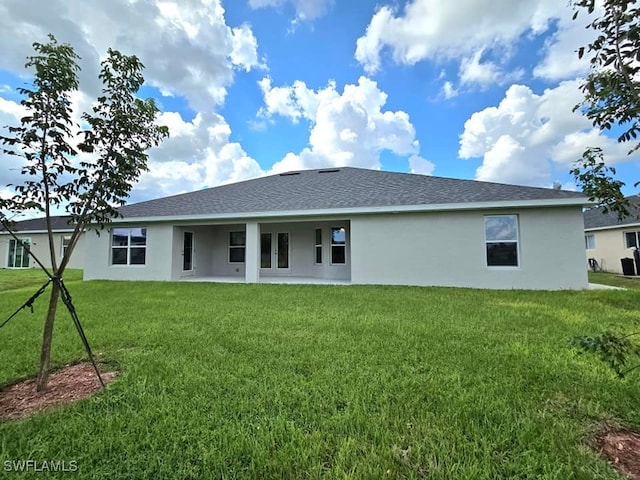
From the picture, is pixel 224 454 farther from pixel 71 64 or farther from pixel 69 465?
pixel 71 64

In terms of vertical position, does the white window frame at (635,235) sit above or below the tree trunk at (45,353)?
above

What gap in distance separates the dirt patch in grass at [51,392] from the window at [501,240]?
1045cm

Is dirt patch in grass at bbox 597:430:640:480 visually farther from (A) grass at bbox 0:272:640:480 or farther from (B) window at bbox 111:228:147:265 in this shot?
(B) window at bbox 111:228:147:265

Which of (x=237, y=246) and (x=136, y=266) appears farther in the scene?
(x=237, y=246)

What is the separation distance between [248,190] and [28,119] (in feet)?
40.9

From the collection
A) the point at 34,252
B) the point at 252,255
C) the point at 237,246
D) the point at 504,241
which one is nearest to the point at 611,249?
the point at 504,241

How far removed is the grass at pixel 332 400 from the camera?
6.83 feet

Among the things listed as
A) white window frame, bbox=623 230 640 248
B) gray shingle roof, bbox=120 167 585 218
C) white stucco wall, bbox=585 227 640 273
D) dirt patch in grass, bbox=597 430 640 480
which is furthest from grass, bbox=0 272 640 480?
white stucco wall, bbox=585 227 640 273

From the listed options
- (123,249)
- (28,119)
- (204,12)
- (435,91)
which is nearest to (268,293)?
(28,119)

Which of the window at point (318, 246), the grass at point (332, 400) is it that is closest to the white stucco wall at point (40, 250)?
the window at point (318, 246)

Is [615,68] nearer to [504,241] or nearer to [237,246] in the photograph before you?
[504,241]

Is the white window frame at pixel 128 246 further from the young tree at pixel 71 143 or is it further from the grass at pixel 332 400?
the young tree at pixel 71 143

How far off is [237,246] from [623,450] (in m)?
14.5

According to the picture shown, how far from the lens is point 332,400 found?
2.85 m
